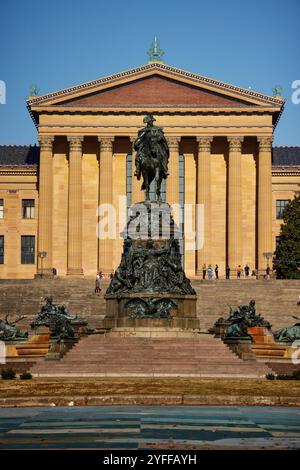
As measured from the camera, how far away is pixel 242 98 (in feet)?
341

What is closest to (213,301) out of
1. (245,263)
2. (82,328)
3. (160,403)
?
(82,328)

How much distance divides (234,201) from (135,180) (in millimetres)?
9617

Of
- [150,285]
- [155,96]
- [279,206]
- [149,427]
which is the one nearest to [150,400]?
[149,427]

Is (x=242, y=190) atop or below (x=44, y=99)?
below

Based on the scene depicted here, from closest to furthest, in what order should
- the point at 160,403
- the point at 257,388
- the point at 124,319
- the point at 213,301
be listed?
the point at 160,403, the point at 257,388, the point at 124,319, the point at 213,301

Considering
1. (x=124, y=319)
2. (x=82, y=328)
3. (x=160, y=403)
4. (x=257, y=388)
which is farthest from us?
(x=82, y=328)

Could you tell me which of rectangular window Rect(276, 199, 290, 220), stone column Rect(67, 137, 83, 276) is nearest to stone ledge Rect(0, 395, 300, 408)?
stone column Rect(67, 137, 83, 276)

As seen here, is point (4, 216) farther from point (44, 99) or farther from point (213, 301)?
point (213, 301)

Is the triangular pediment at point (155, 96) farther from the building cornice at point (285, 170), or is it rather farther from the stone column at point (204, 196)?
the building cornice at point (285, 170)

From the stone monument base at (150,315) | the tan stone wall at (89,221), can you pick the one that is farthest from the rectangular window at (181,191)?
the stone monument base at (150,315)

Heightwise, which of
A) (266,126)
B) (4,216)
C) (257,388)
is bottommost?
(257,388)

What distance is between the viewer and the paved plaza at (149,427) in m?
18.0

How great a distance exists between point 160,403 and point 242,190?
81792 mm

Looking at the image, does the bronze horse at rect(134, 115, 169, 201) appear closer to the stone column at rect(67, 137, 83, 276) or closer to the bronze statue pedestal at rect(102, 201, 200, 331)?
the bronze statue pedestal at rect(102, 201, 200, 331)
